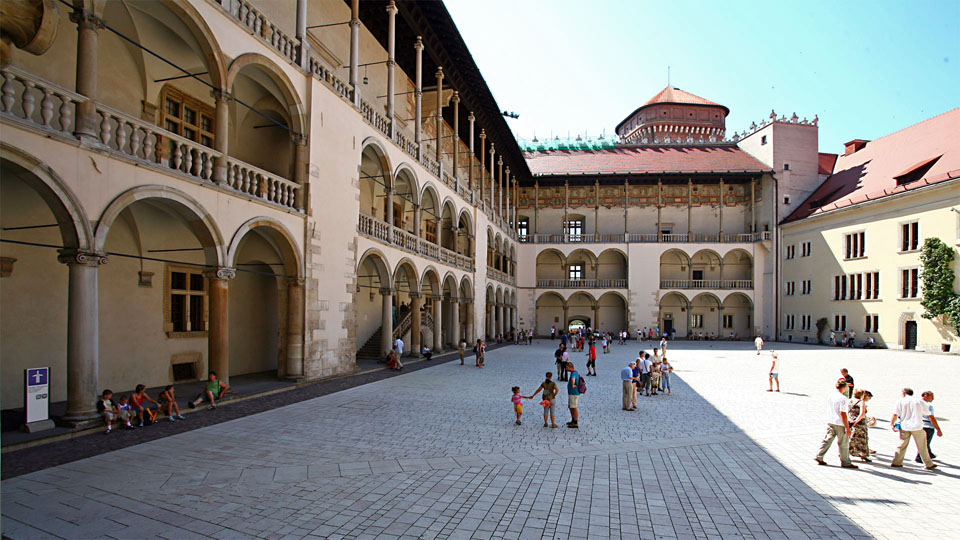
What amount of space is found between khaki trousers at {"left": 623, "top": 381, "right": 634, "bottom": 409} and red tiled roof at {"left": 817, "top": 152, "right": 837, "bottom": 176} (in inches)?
1793

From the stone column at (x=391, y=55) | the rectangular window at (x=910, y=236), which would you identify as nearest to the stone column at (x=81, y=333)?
the stone column at (x=391, y=55)

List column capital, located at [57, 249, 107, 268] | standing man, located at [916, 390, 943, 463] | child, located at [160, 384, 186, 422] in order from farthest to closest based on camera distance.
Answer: child, located at [160, 384, 186, 422] → column capital, located at [57, 249, 107, 268] → standing man, located at [916, 390, 943, 463]

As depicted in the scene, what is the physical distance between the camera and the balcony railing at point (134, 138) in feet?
25.7

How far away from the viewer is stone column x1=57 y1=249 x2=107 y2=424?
28.6ft

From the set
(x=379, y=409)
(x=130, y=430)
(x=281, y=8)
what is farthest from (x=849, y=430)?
(x=281, y=8)

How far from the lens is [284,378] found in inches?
582

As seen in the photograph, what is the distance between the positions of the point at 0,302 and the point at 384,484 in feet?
26.8

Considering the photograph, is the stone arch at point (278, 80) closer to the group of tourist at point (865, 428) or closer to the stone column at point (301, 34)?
the stone column at point (301, 34)

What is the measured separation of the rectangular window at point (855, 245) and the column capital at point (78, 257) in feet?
146

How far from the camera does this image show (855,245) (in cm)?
3888

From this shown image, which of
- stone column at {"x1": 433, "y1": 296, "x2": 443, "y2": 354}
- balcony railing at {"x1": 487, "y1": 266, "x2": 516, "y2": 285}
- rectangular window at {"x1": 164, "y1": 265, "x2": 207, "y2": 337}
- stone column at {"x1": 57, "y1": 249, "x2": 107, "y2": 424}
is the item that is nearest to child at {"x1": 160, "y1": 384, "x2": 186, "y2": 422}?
stone column at {"x1": 57, "y1": 249, "x2": 107, "y2": 424}

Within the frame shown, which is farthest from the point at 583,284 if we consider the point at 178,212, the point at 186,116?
the point at 178,212

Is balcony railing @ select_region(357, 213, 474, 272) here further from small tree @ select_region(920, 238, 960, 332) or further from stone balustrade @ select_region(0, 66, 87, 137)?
small tree @ select_region(920, 238, 960, 332)

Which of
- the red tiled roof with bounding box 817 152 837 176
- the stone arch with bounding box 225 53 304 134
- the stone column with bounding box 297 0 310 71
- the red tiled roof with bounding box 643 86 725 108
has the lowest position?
the stone arch with bounding box 225 53 304 134
